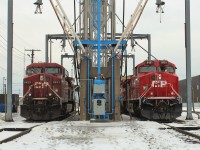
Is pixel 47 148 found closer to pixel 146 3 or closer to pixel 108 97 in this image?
→ pixel 108 97

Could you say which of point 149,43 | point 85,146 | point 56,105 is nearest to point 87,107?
point 56,105

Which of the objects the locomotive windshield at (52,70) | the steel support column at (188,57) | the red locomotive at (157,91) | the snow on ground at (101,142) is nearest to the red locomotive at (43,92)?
the locomotive windshield at (52,70)

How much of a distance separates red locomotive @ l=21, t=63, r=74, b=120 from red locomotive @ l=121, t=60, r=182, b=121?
444cm

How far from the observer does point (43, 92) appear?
21734mm

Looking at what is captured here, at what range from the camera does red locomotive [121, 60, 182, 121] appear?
2005cm

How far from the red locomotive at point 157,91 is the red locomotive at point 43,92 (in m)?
4.44

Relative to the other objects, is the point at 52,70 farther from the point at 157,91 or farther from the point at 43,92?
the point at 157,91

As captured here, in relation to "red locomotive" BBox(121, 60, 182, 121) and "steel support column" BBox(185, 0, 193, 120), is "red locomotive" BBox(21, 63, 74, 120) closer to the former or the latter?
"red locomotive" BBox(121, 60, 182, 121)

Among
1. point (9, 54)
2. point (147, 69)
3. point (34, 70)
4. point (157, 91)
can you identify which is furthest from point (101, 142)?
point (34, 70)

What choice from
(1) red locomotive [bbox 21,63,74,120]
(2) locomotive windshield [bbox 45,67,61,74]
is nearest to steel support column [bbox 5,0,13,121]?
(1) red locomotive [bbox 21,63,74,120]

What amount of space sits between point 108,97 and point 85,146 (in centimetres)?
1057

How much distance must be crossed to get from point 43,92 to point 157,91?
6.37 m

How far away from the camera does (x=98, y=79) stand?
59.5 feet

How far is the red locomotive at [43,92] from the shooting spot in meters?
20.9
